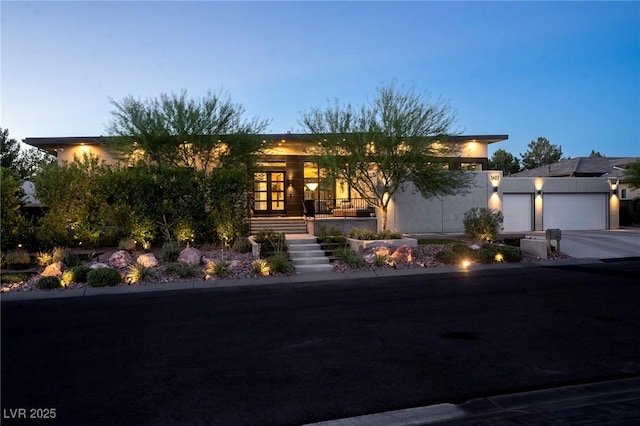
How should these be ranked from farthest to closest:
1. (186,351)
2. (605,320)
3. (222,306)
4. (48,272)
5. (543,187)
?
1. (543,187)
2. (48,272)
3. (222,306)
4. (605,320)
5. (186,351)

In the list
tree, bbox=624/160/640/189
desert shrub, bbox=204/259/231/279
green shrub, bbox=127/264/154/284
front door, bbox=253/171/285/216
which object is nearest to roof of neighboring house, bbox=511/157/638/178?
tree, bbox=624/160/640/189

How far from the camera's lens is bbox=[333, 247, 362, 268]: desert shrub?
13.8 m

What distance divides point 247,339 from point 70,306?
485cm

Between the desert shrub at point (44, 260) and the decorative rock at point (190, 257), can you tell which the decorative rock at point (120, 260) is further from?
the desert shrub at point (44, 260)

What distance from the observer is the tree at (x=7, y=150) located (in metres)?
39.3

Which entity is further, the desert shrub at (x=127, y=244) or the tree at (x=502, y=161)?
the tree at (x=502, y=161)

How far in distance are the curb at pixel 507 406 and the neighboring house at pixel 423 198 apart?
578 inches

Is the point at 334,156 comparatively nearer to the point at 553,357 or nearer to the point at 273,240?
the point at 273,240

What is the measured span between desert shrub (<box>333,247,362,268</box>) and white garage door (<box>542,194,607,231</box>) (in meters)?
16.4

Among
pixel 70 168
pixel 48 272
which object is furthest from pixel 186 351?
pixel 70 168

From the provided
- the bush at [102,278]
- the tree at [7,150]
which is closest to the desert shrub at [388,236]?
the bush at [102,278]

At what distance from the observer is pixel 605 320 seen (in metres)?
7.55

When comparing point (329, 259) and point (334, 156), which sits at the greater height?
point (334, 156)

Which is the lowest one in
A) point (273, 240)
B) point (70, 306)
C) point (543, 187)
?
point (70, 306)
